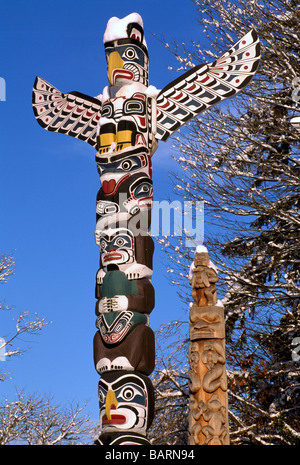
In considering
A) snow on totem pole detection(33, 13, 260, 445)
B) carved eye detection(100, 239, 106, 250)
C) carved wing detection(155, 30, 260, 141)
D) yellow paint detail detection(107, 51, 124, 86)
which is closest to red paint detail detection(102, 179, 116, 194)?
snow on totem pole detection(33, 13, 260, 445)

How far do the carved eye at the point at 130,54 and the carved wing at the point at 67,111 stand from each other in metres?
1.08

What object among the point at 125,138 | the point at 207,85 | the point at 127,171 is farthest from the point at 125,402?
the point at 207,85

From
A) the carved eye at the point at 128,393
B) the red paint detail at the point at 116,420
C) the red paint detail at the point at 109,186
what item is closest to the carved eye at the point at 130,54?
the red paint detail at the point at 109,186

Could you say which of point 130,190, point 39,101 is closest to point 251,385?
point 130,190

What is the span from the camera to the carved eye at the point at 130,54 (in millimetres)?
9758

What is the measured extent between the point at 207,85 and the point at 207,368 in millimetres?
4267

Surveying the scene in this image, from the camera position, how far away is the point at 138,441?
25.2 ft

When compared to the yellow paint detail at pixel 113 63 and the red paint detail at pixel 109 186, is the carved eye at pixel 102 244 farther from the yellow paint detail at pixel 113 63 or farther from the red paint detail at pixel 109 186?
the yellow paint detail at pixel 113 63

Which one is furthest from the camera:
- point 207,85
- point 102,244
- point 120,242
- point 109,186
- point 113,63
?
point 113,63

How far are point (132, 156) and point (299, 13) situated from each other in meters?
5.18

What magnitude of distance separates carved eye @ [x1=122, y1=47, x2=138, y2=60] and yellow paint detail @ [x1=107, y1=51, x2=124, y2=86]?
0.11 metres

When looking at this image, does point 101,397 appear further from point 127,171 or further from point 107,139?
point 107,139

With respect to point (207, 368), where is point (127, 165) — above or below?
above

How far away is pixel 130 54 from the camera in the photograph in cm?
979
